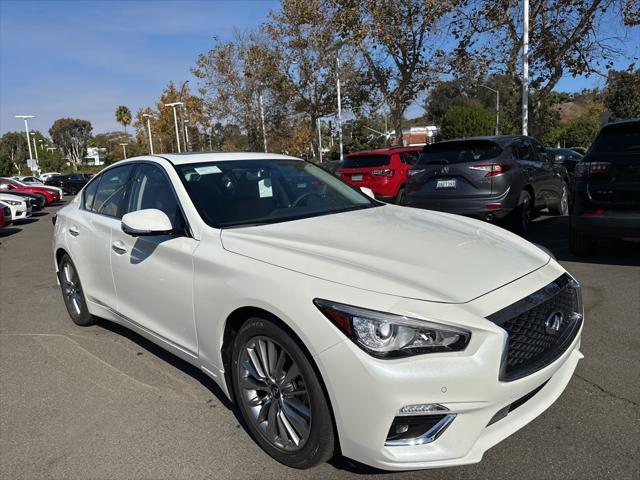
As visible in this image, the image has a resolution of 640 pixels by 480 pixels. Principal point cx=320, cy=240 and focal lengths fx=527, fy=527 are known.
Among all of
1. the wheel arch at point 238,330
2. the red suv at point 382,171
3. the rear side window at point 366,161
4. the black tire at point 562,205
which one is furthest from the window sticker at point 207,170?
the rear side window at point 366,161

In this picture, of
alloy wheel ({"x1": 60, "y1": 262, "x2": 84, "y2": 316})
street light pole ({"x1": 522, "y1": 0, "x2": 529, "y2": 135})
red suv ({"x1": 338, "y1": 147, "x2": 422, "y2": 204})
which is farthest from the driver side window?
street light pole ({"x1": 522, "y1": 0, "x2": 529, "y2": 135})

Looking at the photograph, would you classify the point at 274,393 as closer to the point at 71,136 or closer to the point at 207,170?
the point at 207,170

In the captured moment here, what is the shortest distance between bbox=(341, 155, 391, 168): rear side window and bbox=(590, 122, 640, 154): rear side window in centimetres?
650

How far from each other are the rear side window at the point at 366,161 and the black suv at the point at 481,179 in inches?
154

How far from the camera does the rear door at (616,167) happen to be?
571 cm

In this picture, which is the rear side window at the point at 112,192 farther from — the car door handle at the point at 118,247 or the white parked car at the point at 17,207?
the white parked car at the point at 17,207

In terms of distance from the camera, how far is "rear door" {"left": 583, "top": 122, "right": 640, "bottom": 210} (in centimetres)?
571

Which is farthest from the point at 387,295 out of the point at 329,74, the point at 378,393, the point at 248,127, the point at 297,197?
the point at 248,127

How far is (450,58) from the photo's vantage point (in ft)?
59.3

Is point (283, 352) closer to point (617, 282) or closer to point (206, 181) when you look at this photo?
point (206, 181)

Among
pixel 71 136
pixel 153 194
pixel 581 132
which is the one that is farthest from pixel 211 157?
pixel 71 136

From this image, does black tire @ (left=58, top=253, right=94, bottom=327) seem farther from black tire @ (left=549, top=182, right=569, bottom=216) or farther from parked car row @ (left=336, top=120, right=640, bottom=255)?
black tire @ (left=549, top=182, right=569, bottom=216)

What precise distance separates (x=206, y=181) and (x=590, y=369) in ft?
9.59

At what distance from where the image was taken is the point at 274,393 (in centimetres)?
270
